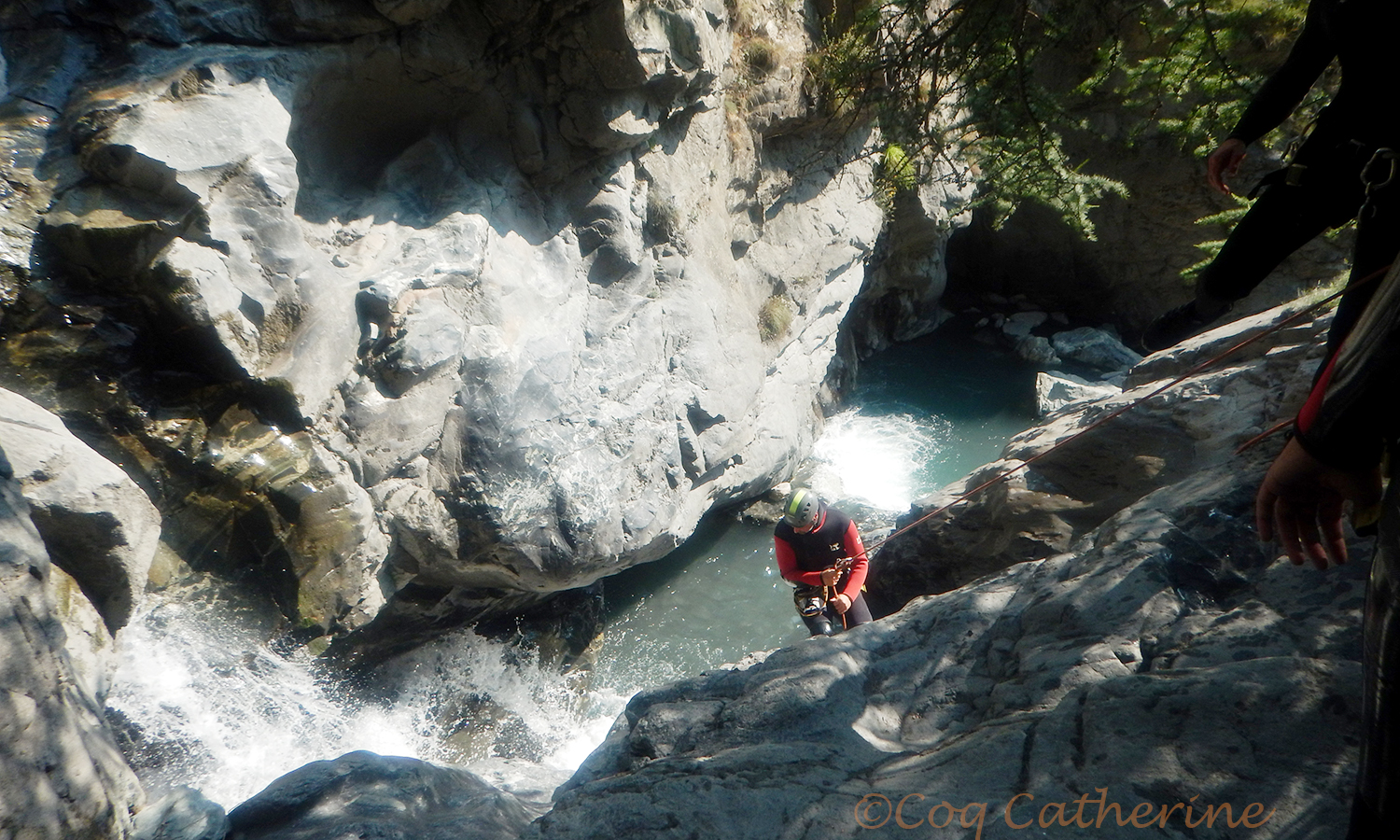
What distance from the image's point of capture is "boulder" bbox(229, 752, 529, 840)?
9.31ft

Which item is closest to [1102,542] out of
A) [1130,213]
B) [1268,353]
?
[1268,353]

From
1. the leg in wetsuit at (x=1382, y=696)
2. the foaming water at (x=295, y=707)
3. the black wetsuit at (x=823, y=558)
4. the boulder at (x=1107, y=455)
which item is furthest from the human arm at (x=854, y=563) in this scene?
the leg in wetsuit at (x=1382, y=696)

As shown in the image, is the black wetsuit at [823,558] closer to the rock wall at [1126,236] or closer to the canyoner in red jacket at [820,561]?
the canyoner in red jacket at [820,561]

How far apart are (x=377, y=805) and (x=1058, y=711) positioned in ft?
8.99

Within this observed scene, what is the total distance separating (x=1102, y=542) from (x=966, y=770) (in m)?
1.48

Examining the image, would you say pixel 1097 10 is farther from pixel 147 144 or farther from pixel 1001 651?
pixel 147 144

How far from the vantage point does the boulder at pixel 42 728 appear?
2.42 metres

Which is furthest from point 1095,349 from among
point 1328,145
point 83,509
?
point 83,509

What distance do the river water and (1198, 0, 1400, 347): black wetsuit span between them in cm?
424

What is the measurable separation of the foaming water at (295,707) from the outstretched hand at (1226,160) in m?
5.37

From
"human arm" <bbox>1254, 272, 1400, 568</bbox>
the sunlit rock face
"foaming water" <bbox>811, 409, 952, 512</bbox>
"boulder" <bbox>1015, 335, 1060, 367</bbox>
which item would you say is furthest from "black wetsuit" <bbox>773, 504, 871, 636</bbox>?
"boulder" <bbox>1015, 335, 1060, 367</bbox>

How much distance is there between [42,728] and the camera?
8.55 feet

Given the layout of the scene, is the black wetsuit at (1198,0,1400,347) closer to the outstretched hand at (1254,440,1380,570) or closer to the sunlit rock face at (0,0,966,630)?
the outstretched hand at (1254,440,1380,570)

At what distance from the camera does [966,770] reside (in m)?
1.92
